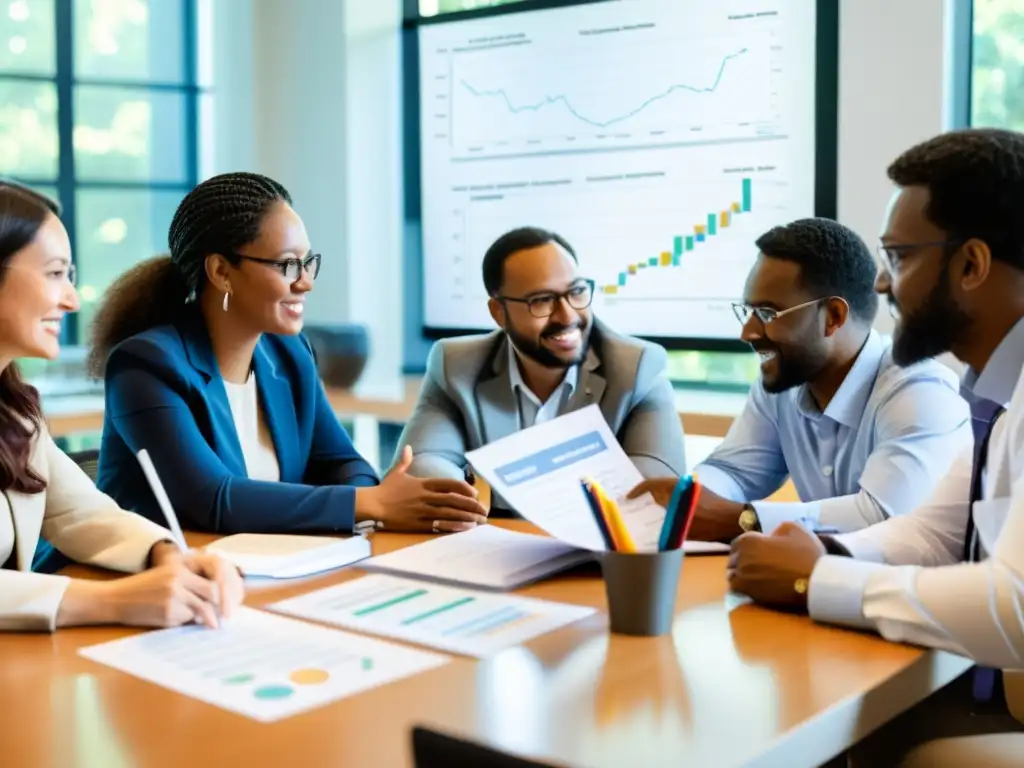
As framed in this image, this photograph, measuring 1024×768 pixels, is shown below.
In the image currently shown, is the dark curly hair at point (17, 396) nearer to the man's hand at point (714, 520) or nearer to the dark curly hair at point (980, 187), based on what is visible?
the man's hand at point (714, 520)

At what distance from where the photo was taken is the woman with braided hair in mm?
1808

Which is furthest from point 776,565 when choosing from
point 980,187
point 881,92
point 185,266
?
point 881,92

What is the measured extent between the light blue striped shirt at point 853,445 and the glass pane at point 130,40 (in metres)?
3.16

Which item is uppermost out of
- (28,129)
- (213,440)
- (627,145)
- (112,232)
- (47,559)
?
(28,129)

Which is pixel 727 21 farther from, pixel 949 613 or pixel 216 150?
pixel 949 613

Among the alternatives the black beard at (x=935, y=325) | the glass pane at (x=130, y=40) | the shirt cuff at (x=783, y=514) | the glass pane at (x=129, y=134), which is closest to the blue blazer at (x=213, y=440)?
the shirt cuff at (x=783, y=514)

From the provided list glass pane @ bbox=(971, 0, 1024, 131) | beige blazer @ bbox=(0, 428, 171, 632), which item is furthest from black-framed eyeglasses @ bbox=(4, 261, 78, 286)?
glass pane @ bbox=(971, 0, 1024, 131)

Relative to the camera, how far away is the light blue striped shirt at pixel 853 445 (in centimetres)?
182

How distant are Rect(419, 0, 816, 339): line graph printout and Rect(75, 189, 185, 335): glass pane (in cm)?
111

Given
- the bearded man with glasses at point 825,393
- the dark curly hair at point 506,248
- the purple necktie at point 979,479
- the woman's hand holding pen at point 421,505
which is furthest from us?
the dark curly hair at point 506,248

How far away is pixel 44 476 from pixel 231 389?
59 cm

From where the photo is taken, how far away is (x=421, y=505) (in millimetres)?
1762

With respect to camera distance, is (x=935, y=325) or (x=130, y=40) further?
(x=130, y=40)

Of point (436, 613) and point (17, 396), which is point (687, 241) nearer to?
point (17, 396)
